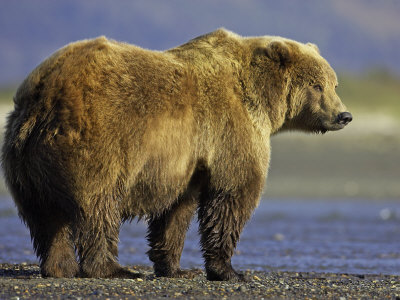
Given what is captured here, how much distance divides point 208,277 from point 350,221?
696 centimetres

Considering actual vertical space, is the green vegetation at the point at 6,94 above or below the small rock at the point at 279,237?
above

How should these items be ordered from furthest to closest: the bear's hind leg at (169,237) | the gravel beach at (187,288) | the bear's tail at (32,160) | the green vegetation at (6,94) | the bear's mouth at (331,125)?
the green vegetation at (6,94)
the bear's mouth at (331,125)
the bear's hind leg at (169,237)
the bear's tail at (32,160)
the gravel beach at (187,288)

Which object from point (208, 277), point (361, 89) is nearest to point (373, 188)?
point (208, 277)

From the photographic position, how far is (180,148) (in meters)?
6.61

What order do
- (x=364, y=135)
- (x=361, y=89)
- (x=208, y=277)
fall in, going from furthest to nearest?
(x=361, y=89), (x=364, y=135), (x=208, y=277)

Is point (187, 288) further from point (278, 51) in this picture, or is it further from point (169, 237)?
point (278, 51)

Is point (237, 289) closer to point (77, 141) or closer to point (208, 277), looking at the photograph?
point (208, 277)

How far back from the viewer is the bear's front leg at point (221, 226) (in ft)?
22.8

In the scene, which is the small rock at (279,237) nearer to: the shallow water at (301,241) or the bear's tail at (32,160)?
the shallow water at (301,241)

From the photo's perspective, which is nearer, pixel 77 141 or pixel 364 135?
pixel 77 141

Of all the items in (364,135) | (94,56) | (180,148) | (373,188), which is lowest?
(180,148)

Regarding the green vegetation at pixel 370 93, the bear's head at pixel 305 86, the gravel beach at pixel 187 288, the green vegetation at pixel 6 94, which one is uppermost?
the green vegetation at pixel 370 93

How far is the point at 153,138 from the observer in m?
6.40

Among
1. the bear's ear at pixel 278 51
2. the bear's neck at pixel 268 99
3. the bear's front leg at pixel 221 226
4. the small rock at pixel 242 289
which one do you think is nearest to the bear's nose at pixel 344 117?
the bear's neck at pixel 268 99
